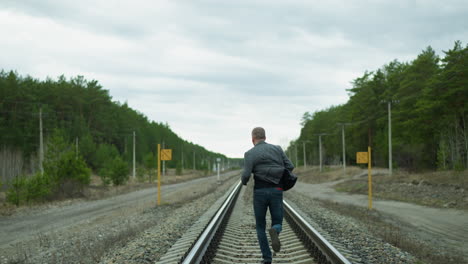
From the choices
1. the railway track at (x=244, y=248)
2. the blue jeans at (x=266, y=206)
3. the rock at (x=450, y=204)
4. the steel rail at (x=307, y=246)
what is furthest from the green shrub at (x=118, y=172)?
the blue jeans at (x=266, y=206)

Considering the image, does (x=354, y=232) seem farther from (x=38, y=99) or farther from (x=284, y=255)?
(x=38, y=99)

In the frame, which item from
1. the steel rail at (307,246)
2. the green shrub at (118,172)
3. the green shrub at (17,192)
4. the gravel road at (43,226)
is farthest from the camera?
the green shrub at (118,172)

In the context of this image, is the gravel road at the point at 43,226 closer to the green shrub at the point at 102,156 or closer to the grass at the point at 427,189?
the grass at the point at 427,189

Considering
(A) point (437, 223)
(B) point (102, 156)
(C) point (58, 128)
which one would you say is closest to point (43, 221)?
(A) point (437, 223)

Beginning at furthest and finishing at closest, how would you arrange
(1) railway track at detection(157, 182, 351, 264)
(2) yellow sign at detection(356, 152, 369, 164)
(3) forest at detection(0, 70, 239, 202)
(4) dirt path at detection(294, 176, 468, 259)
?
(3) forest at detection(0, 70, 239, 202) < (2) yellow sign at detection(356, 152, 369, 164) < (4) dirt path at detection(294, 176, 468, 259) < (1) railway track at detection(157, 182, 351, 264)

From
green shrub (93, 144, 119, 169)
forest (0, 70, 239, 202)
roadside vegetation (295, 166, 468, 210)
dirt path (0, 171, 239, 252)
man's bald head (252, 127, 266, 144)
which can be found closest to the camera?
man's bald head (252, 127, 266, 144)

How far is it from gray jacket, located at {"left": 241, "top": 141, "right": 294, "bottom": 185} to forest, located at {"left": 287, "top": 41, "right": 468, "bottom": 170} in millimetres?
29248

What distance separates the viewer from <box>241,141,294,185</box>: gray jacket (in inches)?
217

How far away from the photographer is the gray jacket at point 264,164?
5.52 meters

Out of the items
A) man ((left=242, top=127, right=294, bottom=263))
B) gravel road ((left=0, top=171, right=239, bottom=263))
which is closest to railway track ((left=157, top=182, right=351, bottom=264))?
man ((left=242, top=127, right=294, bottom=263))

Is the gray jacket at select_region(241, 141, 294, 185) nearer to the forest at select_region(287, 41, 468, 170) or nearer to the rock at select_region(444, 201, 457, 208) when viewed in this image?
the rock at select_region(444, 201, 457, 208)

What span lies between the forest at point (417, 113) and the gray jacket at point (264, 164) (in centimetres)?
2925

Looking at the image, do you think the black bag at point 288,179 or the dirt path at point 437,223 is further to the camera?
the dirt path at point 437,223

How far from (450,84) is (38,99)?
53888mm
